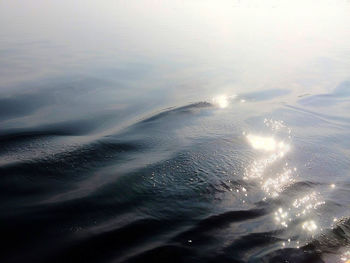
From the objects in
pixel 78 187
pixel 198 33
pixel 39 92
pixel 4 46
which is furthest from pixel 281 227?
pixel 198 33

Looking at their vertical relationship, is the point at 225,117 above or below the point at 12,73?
below

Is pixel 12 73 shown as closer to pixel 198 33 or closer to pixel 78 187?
pixel 78 187

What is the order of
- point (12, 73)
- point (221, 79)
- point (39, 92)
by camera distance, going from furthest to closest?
point (221, 79)
point (12, 73)
point (39, 92)

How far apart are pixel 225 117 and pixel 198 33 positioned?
46.0 feet

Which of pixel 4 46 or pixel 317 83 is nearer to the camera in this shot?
pixel 317 83

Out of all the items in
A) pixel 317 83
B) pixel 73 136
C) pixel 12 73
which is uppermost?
pixel 12 73

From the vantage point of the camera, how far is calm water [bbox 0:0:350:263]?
13.8 feet

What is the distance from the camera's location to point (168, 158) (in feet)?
20.4

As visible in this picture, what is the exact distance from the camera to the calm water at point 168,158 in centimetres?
421

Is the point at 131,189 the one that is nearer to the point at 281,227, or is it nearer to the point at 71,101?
the point at 281,227


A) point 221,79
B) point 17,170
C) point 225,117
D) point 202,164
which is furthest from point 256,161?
point 221,79

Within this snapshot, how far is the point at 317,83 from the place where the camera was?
12555 millimetres

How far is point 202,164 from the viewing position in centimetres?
607

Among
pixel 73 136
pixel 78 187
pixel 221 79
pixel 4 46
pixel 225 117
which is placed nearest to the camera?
pixel 78 187
